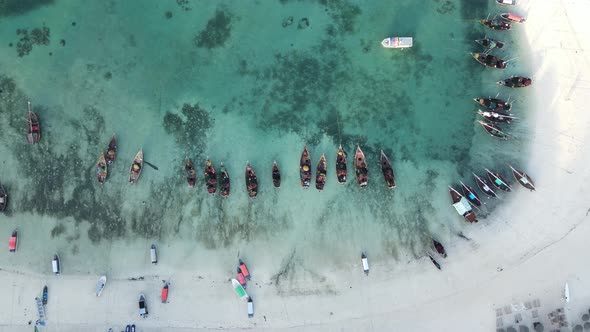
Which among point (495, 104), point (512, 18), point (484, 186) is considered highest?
point (512, 18)

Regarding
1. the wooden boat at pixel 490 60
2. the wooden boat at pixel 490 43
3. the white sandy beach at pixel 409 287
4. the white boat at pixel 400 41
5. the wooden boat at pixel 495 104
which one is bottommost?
the white sandy beach at pixel 409 287

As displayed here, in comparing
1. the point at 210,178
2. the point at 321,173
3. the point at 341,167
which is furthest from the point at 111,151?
the point at 341,167

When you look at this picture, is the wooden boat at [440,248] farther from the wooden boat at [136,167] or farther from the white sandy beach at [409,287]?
the wooden boat at [136,167]

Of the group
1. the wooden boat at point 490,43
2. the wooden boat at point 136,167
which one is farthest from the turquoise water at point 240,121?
the wooden boat at point 136,167

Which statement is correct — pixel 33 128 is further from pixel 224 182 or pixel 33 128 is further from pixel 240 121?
pixel 240 121

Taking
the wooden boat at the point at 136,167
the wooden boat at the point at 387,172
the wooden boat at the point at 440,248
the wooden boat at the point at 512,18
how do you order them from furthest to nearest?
the wooden boat at the point at 512,18
the wooden boat at the point at 136,167
the wooden boat at the point at 387,172
the wooden boat at the point at 440,248

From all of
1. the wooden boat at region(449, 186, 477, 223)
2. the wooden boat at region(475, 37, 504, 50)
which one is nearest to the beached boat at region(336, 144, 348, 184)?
the wooden boat at region(449, 186, 477, 223)

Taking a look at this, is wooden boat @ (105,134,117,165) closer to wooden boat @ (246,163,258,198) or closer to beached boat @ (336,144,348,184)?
wooden boat @ (246,163,258,198)
